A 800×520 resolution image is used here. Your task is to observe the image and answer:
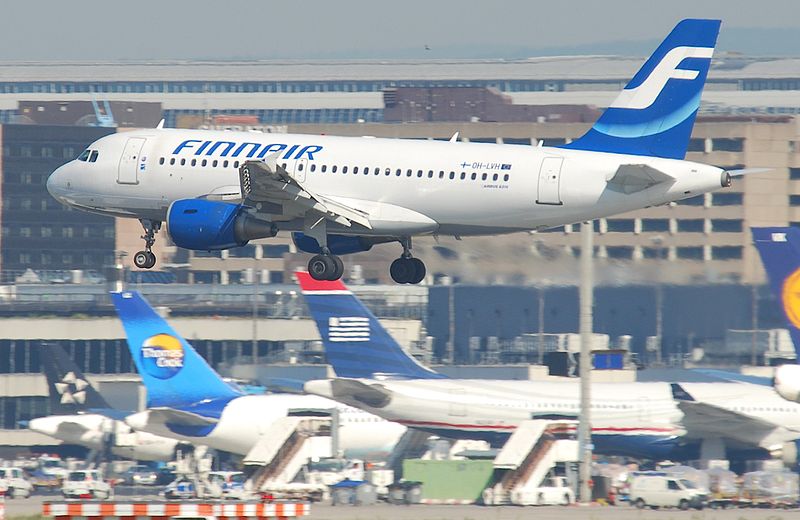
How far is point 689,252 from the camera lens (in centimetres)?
11012

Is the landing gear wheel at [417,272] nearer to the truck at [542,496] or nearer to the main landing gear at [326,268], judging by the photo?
the main landing gear at [326,268]

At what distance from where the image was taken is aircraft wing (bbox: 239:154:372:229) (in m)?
44.0

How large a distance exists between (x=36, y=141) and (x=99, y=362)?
41973mm

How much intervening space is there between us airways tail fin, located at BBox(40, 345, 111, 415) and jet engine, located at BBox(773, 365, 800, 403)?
47.9 m

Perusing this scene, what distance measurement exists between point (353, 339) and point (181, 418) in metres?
8.51

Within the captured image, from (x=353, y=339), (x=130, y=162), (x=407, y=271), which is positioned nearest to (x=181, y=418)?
(x=353, y=339)

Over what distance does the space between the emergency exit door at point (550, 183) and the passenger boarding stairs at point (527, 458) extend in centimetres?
1776

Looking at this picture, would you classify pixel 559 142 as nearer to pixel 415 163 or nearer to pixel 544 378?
pixel 544 378

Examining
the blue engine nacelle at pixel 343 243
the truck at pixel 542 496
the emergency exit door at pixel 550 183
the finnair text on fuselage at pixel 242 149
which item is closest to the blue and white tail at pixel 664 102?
the emergency exit door at pixel 550 183

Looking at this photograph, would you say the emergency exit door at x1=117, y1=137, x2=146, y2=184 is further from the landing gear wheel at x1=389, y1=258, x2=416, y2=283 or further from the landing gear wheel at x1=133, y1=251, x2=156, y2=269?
the landing gear wheel at x1=389, y1=258, x2=416, y2=283

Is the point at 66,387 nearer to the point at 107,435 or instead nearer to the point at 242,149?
the point at 107,435

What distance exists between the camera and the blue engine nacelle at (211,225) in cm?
4488

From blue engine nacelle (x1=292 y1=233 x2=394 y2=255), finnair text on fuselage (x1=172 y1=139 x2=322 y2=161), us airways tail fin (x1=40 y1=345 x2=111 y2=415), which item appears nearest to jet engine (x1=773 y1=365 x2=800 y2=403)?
blue engine nacelle (x1=292 y1=233 x2=394 y2=255)

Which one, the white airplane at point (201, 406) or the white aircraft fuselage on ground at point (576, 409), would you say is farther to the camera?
the white airplane at point (201, 406)
